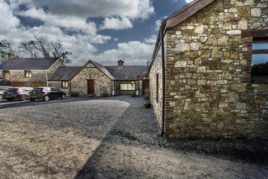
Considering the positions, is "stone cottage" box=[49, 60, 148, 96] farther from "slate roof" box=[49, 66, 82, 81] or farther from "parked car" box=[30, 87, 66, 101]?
"parked car" box=[30, 87, 66, 101]

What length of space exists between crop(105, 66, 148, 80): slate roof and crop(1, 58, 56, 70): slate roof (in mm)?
10975

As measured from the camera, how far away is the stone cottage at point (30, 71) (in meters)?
35.8

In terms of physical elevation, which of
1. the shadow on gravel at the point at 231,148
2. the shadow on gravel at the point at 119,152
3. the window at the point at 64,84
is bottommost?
the shadow on gravel at the point at 231,148

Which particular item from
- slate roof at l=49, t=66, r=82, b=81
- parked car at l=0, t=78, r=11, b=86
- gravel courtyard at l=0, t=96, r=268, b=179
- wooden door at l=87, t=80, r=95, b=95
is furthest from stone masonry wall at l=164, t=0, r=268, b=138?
parked car at l=0, t=78, r=11, b=86

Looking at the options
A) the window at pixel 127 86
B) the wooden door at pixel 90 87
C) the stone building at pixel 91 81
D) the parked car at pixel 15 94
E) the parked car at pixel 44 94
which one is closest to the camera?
the parked car at pixel 44 94

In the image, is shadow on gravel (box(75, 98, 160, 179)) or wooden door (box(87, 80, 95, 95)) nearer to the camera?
shadow on gravel (box(75, 98, 160, 179))

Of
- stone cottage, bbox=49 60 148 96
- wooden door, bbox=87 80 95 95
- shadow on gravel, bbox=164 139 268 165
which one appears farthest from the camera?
wooden door, bbox=87 80 95 95

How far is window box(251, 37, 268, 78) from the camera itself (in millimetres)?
6980

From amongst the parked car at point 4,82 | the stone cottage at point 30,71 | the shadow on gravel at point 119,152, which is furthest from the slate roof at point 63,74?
the shadow on gravel at point 119,152

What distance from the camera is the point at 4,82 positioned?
3609cm

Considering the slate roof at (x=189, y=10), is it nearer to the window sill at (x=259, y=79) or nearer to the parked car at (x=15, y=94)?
the window sill at (x=259, y=79)

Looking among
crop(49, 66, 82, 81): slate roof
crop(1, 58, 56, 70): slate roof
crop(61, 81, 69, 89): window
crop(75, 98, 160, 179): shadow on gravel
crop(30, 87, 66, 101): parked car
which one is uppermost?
crop(1, 58, 56, 70): slate roof

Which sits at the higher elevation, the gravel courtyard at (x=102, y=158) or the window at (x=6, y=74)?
the window at (x=6, y=74)

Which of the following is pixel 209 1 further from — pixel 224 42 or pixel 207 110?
pixel 207 110
